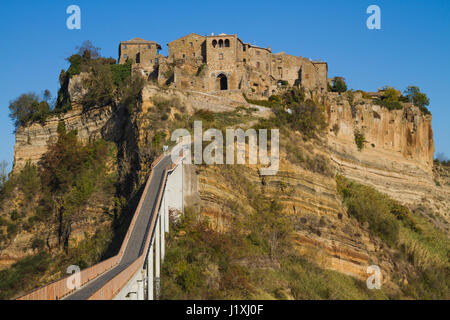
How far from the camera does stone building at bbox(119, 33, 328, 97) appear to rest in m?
54.4

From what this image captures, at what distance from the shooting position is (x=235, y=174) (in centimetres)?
3847

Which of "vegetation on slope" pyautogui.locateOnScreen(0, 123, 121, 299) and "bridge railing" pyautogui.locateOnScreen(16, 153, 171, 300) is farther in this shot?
"vegetation on slope" pyautogui.locateOnScreen(0, 123, 121, 299)

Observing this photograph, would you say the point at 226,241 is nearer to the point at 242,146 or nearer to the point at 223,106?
the point at 242,146

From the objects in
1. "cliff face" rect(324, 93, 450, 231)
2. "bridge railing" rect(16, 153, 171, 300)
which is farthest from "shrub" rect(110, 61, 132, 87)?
"bridge railing" rect(16, 153, 171, 300)

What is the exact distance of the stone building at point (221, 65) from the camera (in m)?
54.4

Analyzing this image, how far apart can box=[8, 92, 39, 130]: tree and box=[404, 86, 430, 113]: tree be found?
3949 cm

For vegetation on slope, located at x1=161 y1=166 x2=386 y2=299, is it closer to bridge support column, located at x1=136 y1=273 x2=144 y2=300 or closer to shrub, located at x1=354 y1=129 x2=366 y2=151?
bridge support column, located at x1=136 y1=273 x2=144 y2=300

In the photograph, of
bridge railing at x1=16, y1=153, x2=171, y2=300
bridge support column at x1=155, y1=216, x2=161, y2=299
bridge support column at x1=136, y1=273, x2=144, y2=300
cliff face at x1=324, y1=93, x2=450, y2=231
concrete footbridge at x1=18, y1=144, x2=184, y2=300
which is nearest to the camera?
bridge railing at x1=16, y1=153, x2=171, y2=300

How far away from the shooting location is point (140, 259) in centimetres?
2472

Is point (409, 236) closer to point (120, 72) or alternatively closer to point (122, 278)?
point (120, 72)

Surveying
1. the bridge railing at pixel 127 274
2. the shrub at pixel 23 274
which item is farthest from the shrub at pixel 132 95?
the bridge railing at pixel 127 274

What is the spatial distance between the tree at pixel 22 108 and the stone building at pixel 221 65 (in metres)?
9.73

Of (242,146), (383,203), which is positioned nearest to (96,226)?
(242,146)

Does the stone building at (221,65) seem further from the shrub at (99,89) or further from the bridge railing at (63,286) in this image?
the bridge railing at (63,286)
